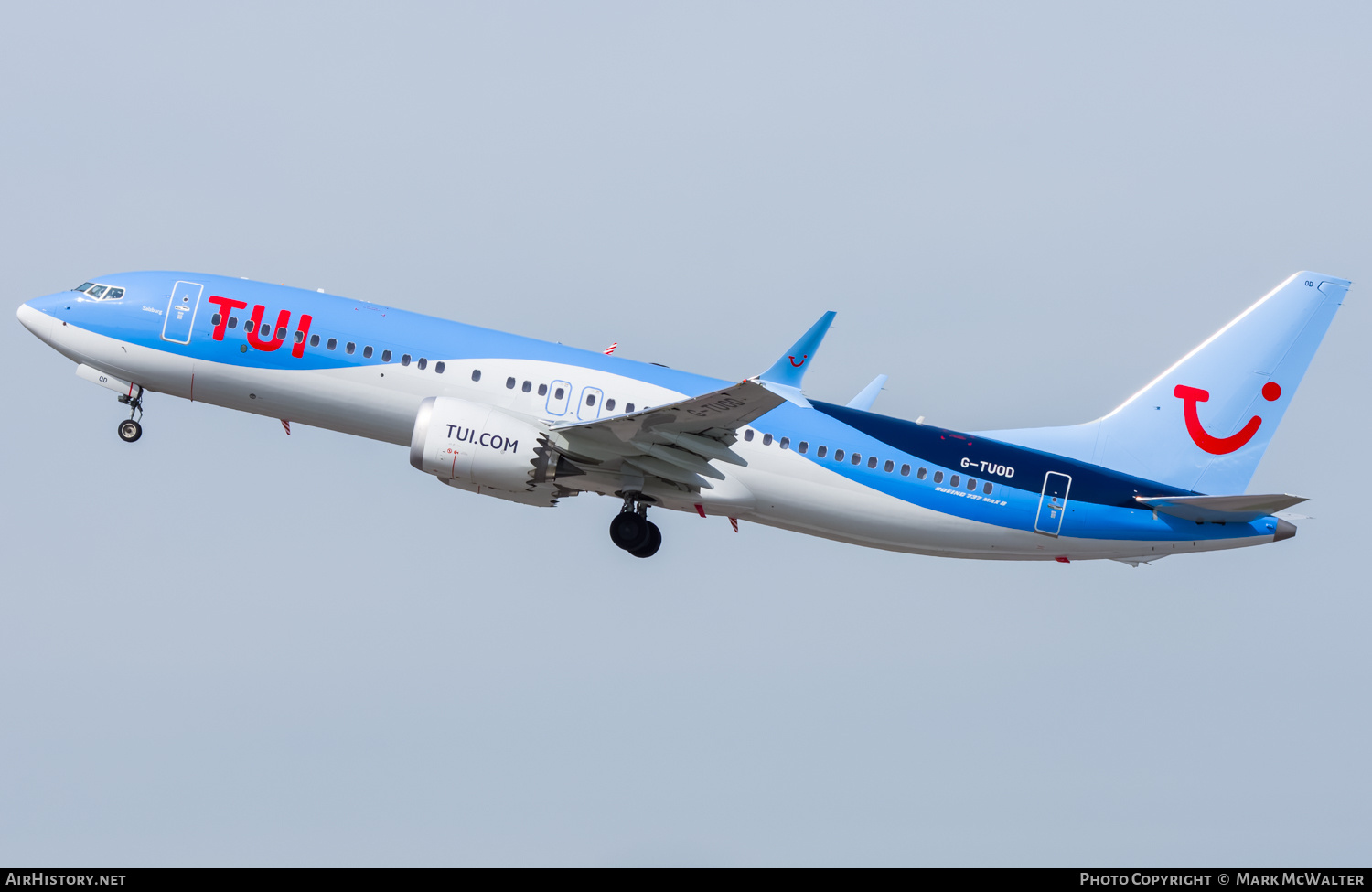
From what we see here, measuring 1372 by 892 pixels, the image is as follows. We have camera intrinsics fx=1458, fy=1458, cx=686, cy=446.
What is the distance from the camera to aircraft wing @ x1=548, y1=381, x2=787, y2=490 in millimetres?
33750

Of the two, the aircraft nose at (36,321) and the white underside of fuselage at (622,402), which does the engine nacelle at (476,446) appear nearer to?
the white underside of fuselage at (622,402)

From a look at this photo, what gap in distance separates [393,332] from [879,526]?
43.2 feet

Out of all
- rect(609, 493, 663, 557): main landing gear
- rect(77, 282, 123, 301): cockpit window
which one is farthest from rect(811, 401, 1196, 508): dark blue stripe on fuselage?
rect(77, 282, 123, 301): cockpit window

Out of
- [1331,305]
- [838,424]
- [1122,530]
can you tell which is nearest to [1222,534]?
[1122,530]

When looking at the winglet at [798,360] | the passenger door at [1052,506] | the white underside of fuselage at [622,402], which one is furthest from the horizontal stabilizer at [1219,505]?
the winglet at [798,360]

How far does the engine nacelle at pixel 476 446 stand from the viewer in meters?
34.5

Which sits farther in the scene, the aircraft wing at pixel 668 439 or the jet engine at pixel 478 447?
the jet engine at pixel 478 447

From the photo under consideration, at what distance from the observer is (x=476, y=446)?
34625mm

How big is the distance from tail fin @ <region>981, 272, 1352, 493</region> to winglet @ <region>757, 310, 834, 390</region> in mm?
7665

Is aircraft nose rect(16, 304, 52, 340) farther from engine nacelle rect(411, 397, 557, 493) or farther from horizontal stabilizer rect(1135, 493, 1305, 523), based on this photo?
horizontal stabilizer rect(1135, 493, 1305, 523)

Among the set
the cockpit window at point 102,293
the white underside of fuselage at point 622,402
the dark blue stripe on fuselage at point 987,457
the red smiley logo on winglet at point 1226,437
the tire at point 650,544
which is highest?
the red smiley logo on winglet at point 1226,437

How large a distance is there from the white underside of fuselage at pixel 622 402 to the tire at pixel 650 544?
2.41 ft
